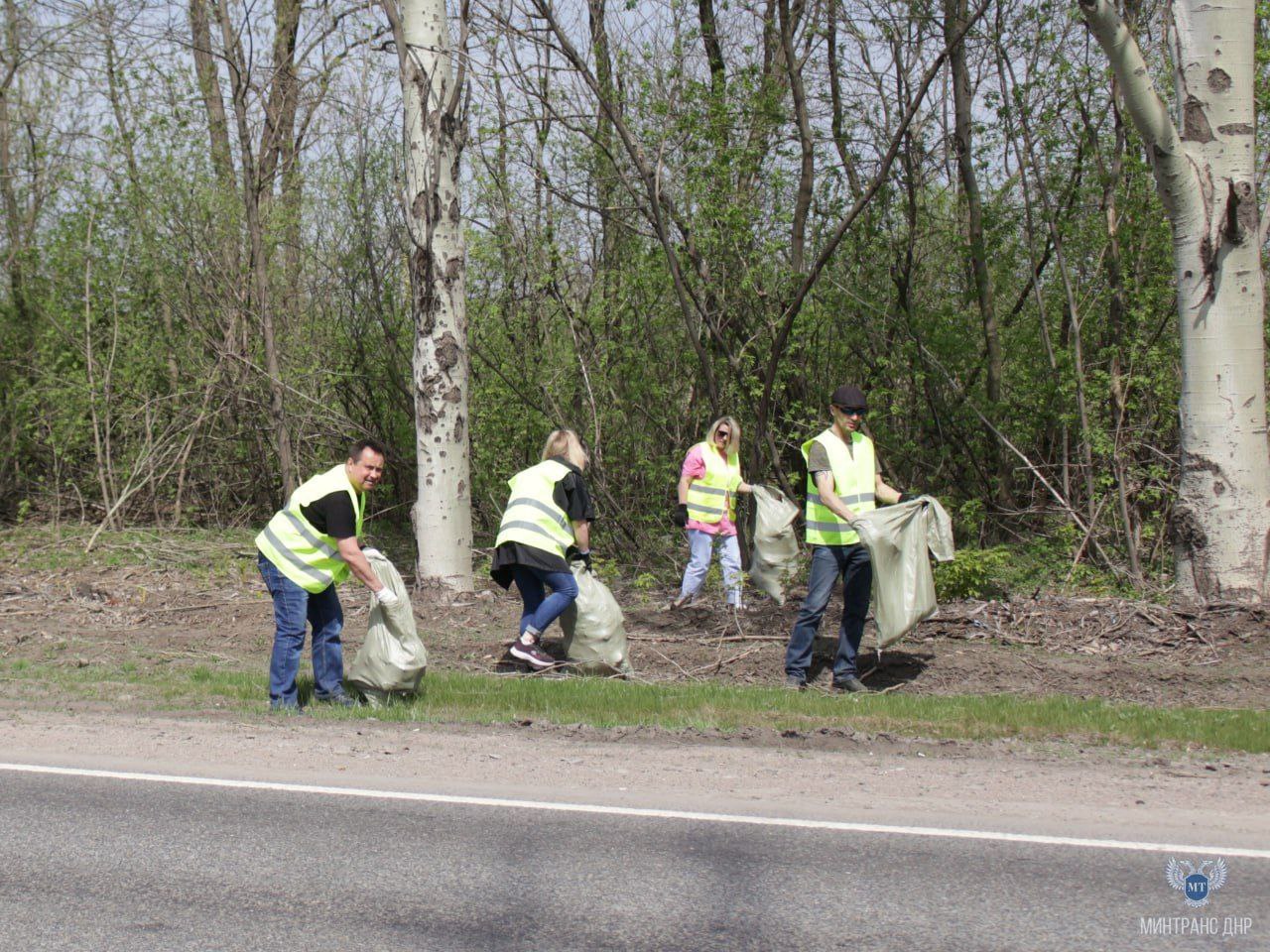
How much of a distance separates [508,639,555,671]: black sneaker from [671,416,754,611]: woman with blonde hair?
255cm

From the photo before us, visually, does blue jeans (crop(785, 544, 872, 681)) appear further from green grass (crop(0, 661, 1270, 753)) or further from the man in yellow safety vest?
the man in yellow safety vest

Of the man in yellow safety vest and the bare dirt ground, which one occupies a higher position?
the man in yellow safety vest

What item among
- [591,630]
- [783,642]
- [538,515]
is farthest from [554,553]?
[783,642]

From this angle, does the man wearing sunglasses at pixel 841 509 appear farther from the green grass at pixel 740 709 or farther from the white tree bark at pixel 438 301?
the white tree bark at pixel 438 301

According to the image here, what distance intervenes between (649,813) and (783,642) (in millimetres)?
4557

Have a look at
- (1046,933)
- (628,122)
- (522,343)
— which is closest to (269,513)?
(522,343)

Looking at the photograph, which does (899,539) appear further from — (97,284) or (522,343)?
(97,284)

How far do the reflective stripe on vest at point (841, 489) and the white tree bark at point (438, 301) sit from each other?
16.2 feet

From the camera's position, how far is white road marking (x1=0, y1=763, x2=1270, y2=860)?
5.02 metres

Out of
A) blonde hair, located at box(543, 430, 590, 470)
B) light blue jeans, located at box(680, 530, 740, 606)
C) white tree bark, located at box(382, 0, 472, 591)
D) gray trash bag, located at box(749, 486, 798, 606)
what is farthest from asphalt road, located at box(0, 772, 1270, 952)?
white tree bark, located at box(382, 0, 472, 591)

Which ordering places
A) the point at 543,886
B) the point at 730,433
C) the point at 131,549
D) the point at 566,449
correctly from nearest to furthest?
1. the point at 543,886
2. the point at 566,449
3. the point at 730,433
4. the point at 131,549

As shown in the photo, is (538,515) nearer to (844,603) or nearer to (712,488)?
(844,603)

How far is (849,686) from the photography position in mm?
8500

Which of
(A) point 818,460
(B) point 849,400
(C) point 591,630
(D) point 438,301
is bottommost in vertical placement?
(C) point 591,630
